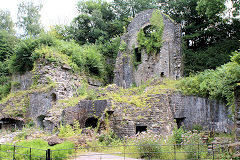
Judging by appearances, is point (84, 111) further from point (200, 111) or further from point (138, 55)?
point (138, 55)

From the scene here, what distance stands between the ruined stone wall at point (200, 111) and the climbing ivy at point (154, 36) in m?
8.45

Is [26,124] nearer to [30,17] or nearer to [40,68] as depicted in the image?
[40,68]

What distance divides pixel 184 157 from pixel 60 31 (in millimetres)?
25279

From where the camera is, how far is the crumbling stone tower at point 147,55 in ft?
70.7

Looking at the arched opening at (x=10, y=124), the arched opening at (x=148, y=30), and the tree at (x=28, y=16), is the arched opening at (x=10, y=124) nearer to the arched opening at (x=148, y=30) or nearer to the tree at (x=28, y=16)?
the arched opening at (x=148, y=30)

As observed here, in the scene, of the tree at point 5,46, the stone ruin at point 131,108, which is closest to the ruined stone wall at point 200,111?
the stone ruin at point 131,108

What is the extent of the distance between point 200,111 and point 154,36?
9986 mm

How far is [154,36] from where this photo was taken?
74.5 feet

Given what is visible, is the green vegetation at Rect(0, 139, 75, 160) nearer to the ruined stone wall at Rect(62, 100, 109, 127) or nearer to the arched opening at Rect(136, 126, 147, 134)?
the ruined stone wall at Rect(62, 100, 109, 127)

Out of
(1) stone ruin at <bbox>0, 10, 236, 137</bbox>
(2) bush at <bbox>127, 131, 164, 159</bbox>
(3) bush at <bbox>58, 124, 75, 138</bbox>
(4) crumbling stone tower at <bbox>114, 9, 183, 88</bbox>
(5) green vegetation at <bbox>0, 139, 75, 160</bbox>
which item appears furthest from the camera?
(4) crumbling stone tower at <bbox>114, 9, 183, 88</bbox>

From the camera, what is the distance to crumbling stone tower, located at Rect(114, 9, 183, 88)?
21562mm

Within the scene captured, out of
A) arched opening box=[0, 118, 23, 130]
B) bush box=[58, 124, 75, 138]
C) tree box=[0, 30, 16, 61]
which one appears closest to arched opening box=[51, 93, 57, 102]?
arched opening box=[0, 118, 23, 130]

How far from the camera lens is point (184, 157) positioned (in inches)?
351

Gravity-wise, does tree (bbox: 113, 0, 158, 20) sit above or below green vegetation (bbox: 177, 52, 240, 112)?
above
